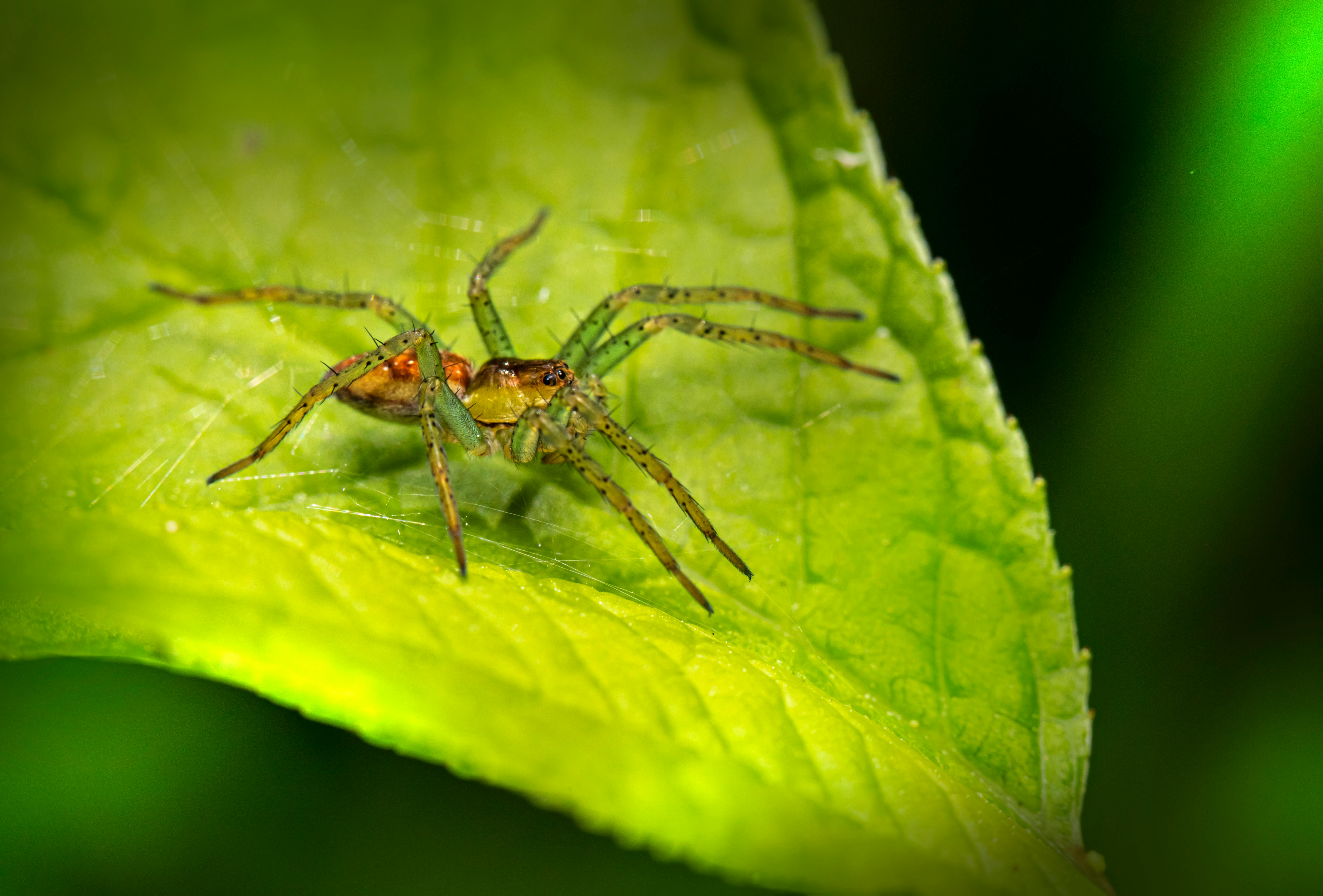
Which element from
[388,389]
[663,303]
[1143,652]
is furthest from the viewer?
[663,303]

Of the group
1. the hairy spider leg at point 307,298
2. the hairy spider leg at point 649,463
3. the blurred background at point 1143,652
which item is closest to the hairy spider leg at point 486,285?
the hairy spider leg at point 307,298

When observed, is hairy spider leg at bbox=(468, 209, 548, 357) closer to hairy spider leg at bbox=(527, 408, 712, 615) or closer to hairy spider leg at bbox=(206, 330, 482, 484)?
hairy spider leg at bbox=(206, 330, 482, 484)

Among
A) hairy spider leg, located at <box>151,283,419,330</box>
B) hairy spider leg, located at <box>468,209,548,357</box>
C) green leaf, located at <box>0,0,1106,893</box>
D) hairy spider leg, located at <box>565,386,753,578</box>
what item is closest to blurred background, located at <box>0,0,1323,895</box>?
green leaf, located at <box>0,0,1106,893</box>


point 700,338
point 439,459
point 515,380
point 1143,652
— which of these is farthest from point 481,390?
point 1143,652

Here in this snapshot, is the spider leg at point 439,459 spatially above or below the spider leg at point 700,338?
below

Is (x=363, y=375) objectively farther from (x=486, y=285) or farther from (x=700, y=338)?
(x=700, y=338)

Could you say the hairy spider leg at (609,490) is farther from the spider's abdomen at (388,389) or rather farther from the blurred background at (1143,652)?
the blurred background at (1143,652)
